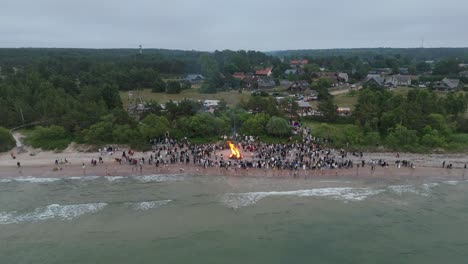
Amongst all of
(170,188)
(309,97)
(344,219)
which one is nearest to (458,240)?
(344,219)

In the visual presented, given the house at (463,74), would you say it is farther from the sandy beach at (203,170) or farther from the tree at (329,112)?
the sandy beach at (203,170)

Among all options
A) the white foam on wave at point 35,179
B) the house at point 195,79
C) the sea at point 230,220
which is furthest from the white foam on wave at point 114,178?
the house at point 195,79

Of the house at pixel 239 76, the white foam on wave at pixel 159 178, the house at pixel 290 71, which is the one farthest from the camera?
the house at pixel 290 71

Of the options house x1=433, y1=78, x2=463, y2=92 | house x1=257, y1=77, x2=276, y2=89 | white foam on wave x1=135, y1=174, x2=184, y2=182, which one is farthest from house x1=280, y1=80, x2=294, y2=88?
white foam on wave x1=135, y1=174, x2=184, y2=182

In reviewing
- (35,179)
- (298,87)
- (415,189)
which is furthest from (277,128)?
(298,87)

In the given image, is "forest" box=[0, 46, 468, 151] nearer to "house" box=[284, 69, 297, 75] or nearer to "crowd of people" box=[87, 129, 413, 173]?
"crowd of people" box=[87, 129, 413, 173]

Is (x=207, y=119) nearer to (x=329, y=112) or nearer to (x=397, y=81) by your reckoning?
(x=329, y=112)
